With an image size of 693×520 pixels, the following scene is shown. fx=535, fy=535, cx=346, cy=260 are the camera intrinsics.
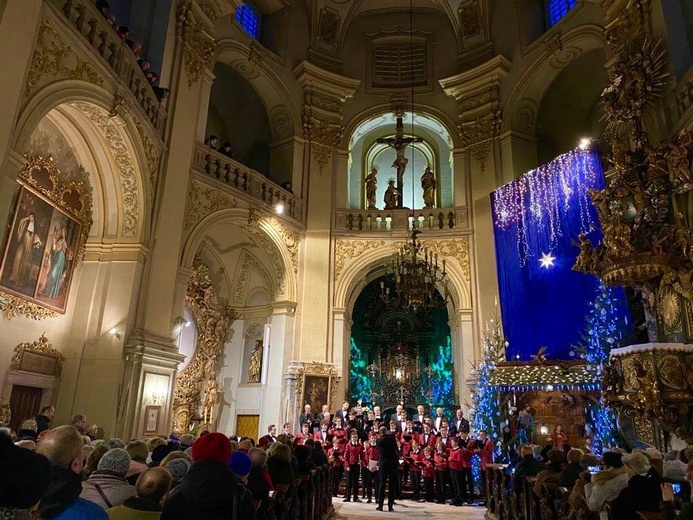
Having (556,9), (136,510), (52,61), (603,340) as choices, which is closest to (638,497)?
(136,510)

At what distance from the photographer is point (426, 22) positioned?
17203mm

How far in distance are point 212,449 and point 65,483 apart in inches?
27.2

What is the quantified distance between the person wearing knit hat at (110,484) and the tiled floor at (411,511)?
5348 mm

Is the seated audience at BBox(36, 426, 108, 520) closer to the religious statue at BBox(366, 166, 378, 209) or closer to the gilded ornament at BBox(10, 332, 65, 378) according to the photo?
the gilded ornament at BBox(10, 332, 65, 378)

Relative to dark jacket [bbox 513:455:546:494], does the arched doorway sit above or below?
above

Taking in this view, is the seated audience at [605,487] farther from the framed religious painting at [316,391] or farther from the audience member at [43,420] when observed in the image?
the framed religious painting at [316,391]

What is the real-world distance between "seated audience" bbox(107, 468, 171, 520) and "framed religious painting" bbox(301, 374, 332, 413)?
34.3 ft

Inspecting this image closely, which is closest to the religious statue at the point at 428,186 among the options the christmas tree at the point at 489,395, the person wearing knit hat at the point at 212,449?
the christmas tree at the point at 489,395

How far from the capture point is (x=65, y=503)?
209 centimetres

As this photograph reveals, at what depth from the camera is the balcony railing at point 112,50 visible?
7.12 m

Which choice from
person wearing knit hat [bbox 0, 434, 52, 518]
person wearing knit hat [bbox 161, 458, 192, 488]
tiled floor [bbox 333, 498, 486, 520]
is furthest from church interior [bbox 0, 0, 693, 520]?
person wearing knit hat [bbox 161, 458, 192, 488]

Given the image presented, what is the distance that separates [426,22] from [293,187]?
7385 mm

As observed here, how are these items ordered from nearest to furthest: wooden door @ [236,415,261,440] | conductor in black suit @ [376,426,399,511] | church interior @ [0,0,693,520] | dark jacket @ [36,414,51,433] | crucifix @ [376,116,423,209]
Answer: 1. church interior @ [0,0,693,520]
2. dark jacket @ [36,414,51,433]
3. conductor in black suit @ [376,426,399,511]
4. crucifix @ [376,116,423,209]
5. wooden door @ [236,415,261,440]

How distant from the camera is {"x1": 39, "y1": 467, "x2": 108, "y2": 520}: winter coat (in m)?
2.06
